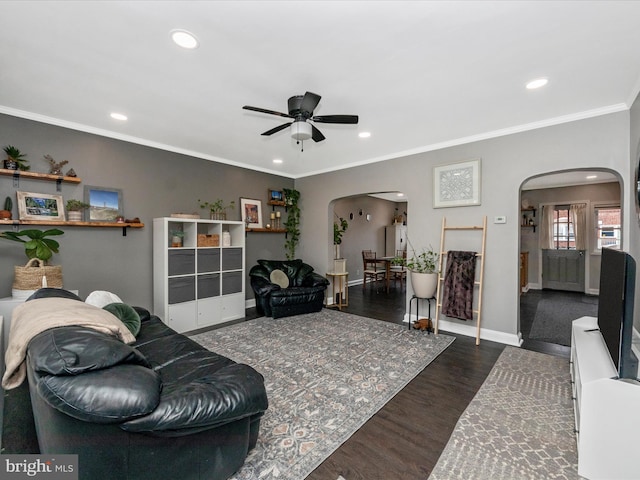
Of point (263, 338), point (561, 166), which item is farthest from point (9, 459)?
point (561, 166)

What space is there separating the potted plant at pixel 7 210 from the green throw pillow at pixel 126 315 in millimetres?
1705

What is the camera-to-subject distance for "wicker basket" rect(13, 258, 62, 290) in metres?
3.04

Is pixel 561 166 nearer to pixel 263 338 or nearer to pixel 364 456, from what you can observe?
pixel 364 456

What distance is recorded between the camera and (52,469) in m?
1.28

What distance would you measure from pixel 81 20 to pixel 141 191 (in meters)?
2.73

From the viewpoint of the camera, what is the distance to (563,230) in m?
7.32

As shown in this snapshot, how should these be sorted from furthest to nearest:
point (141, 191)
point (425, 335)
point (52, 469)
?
point (141, 191) → point (425, 335) → point (52, 469)

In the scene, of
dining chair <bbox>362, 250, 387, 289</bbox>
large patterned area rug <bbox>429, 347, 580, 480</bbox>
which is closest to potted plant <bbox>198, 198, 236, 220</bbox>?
dining chair <bbox>362, 250, 387, 289</bbox>

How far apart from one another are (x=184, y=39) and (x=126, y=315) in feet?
7.80

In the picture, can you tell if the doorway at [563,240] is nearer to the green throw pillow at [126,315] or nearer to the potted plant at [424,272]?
the potted plant at [424,272]

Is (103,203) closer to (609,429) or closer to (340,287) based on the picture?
(340,287)

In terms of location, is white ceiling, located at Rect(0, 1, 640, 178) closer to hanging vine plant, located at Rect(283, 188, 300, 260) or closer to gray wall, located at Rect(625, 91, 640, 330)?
gray wall, located at Rect(625, 91, 640, 330)

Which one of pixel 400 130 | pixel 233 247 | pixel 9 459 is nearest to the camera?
pixel 9 459

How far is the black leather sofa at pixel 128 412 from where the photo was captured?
1162 millimetres
